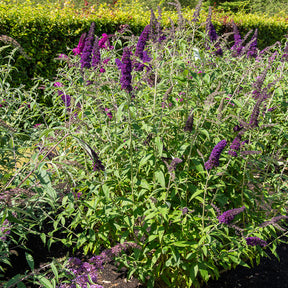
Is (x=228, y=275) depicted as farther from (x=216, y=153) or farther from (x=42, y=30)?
(x=42, y=30)

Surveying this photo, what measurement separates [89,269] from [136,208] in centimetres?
82

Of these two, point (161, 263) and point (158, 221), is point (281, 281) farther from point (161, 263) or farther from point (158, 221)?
point (158, 221)

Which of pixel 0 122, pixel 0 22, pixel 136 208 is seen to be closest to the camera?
pixel 0 122

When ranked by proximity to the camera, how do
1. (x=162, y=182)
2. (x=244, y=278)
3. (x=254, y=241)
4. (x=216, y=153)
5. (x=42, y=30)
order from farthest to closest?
1. (x=42, y=30)
2. (x=244, y=278)
3. (x=254, y=241)
4. (x=162, y=182)
5. (x=216, y=153)

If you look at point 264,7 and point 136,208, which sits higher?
point 264,7

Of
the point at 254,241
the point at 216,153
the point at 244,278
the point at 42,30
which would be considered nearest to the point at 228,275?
the point at 244,278

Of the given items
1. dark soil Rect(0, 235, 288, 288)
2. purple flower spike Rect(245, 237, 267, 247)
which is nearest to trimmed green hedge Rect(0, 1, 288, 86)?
dark soil Rect(0, 235, 288, 288)

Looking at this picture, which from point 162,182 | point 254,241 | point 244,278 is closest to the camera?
point 162,182

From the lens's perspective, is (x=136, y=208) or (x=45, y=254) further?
(x=45, y=254)

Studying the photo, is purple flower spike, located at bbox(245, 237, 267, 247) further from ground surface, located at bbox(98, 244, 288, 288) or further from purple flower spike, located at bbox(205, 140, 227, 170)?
ground surface, located at bbox(98, 244, 288, 288)

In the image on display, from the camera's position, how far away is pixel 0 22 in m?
6.89

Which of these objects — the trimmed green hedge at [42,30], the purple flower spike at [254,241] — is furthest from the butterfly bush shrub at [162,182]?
the trimmed green hedge at [42,30]

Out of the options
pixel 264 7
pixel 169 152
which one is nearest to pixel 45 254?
pixel 169 152

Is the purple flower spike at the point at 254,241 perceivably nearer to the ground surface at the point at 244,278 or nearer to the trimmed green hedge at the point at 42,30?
the ground surface at the point at 244,278
